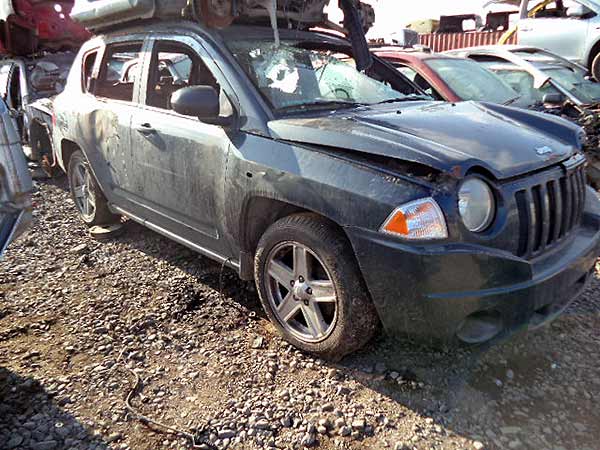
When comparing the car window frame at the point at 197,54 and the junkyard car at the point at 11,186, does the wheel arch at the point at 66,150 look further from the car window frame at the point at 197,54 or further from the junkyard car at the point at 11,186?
the junkyard car at the point at 11,186

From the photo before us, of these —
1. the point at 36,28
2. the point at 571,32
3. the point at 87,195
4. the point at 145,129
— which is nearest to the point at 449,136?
the point at 145,129

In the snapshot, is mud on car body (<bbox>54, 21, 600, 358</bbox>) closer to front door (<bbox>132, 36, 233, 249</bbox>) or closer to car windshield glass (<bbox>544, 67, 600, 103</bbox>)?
front door (<bbox>132, 36, 233, 249</bbox>)

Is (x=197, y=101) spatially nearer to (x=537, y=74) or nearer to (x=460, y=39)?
(x=537, y=74)

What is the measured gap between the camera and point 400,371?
2750 millimetres

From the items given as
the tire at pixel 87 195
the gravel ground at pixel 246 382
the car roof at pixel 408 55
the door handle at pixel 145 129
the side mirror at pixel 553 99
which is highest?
the car roof at pixel 408 55

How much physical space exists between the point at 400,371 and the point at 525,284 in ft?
2.76

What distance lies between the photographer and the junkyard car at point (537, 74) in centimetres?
602

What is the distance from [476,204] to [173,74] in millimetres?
2878

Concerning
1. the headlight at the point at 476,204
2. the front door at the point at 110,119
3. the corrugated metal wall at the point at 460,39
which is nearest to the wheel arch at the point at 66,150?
the front door at the point at 110,119

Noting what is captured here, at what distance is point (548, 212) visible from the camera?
2.54 meters

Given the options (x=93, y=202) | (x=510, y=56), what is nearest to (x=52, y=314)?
(x=93, y=202)

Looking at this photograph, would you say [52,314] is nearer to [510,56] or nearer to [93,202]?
[93,202]

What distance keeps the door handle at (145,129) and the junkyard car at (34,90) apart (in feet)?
10.9

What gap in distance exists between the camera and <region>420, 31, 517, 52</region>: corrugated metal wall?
15648 mm
